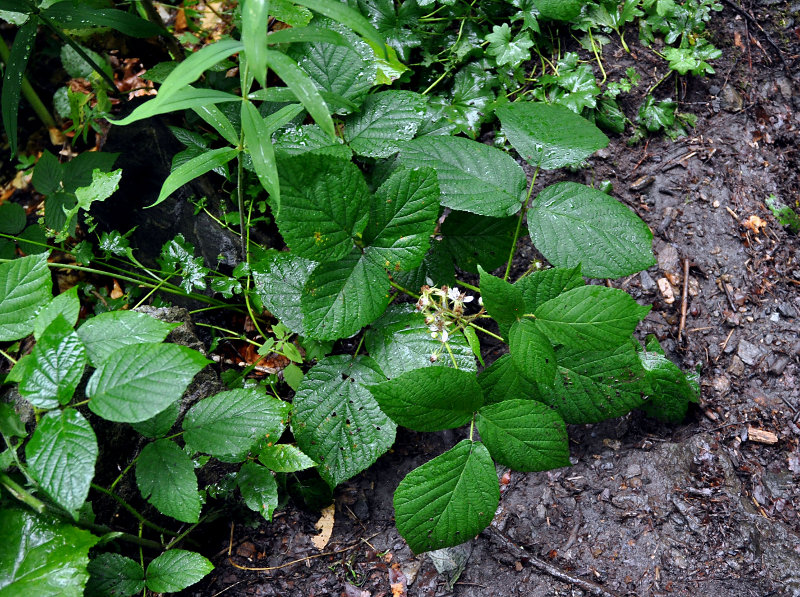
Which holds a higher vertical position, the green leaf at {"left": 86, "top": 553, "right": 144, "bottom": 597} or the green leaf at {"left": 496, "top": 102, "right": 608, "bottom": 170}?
the green leaf at {"left": 496, "top": 102, "right": 608, "bottom": 170}

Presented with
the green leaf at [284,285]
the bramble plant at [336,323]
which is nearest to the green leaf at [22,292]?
the bramble plant at [336,323]

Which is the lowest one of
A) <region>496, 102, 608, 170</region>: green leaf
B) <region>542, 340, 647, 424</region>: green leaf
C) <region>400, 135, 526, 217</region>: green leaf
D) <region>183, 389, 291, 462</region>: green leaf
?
<region>542, 340, 647, 424</region>: green leaf

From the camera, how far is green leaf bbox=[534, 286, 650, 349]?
1.37 metres

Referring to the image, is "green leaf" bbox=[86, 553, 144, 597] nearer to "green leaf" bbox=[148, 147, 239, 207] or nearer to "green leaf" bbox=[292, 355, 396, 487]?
"green leaf" bbox=[292, 355, 396, 487]

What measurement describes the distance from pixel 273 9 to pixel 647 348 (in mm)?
1788

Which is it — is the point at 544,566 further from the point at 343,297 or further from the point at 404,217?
the point at 404,217

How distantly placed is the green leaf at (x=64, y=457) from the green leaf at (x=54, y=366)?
51 mm

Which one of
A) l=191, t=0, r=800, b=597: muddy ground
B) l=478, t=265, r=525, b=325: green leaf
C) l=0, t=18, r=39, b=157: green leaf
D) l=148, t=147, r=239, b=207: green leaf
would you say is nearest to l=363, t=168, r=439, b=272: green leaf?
l=478, t=265, r=525, b=325: green leaf

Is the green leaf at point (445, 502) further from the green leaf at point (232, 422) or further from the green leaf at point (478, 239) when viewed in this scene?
the green leaf at point (478, 239)

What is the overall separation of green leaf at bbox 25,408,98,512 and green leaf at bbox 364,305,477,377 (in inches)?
33.2

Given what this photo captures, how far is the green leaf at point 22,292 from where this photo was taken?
4.53 ft

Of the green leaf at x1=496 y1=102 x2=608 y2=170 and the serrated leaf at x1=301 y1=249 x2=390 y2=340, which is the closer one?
the serrated leaf at x1=301 y1=249 x2=390 y2=340

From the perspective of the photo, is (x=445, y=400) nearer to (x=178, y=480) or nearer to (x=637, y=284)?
(x=178, y=480)

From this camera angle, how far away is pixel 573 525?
66.6 inches
